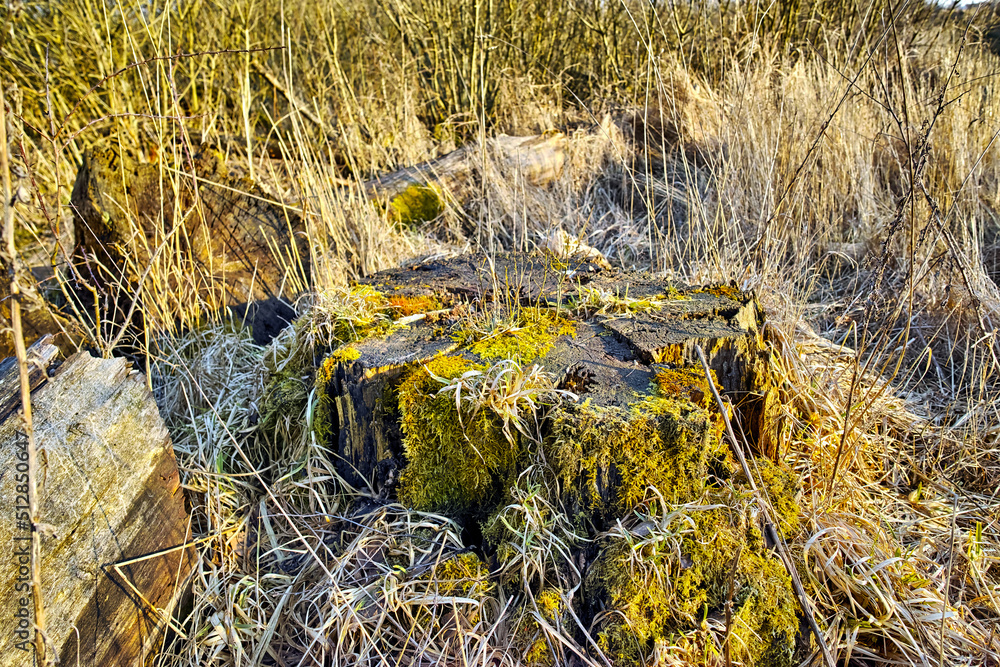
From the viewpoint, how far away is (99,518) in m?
1.35

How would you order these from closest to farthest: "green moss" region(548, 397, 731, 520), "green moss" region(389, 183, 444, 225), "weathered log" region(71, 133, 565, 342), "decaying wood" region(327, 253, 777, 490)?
"green moss" region(548, 397, 731, 520) → "decaying wood" region(327, 253, 777, 490) → "weathered log" region(71, 133, 565, 342) → "green moss" region(389, 183, 444, 225)

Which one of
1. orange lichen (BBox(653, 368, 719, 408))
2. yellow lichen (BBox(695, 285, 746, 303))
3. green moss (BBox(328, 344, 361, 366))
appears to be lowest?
orange lichen (BBox(653, 368, 719, 408))

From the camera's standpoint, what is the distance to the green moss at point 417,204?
3.87 metres

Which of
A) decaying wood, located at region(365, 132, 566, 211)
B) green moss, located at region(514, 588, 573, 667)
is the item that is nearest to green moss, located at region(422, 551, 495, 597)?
green moss, located at region(514, 588, 573, 667)

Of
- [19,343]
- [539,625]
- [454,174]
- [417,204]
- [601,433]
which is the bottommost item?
[539,625]

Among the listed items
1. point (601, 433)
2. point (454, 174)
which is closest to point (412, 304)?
point (601, 433)

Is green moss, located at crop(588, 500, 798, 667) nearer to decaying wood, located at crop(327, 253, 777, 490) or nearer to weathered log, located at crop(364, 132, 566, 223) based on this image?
decaying wood, located at crop(327, 253, 777, 490)

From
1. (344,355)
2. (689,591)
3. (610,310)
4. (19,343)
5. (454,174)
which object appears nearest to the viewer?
(19,343)

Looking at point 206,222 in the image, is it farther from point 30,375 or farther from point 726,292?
point 726,292

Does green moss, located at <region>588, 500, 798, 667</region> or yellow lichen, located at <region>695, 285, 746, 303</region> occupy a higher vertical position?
yellow lichen, located at <region>695, 285, 746, 303</region>

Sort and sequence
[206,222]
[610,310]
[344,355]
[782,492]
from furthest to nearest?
[206,222] < [610,310] < [344,355] < [782,492]

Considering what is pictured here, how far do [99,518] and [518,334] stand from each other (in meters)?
1.19

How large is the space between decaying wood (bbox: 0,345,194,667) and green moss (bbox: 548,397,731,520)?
3.61 feet

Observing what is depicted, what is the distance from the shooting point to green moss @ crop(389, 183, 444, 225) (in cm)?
387
